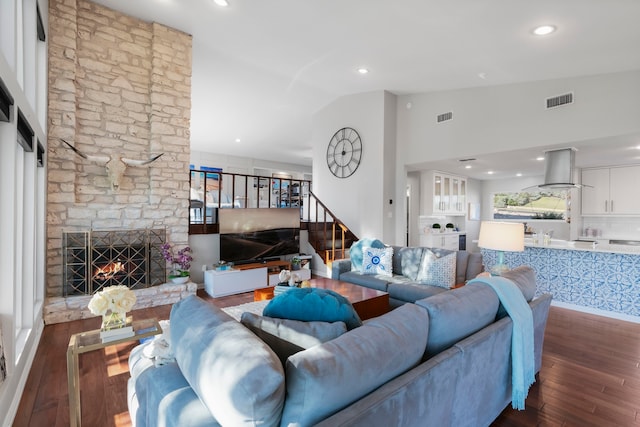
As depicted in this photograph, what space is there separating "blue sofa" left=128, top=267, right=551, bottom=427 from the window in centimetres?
750

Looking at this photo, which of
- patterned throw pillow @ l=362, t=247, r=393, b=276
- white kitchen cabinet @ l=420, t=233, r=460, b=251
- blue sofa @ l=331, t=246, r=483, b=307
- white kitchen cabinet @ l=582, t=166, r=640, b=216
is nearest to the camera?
blue sofa @ l=331, t=246, r=483, b=307

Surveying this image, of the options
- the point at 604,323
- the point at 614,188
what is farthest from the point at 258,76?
the point at 614,188

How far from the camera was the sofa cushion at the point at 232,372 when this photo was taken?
87 cm

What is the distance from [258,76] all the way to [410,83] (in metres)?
2.74

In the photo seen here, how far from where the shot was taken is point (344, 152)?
677 centimetres

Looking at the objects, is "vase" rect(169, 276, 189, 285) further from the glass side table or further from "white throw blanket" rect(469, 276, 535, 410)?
"white throw blanket" rect(469, 276, 535, 410)

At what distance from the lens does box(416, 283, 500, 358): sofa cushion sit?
1.53 metres

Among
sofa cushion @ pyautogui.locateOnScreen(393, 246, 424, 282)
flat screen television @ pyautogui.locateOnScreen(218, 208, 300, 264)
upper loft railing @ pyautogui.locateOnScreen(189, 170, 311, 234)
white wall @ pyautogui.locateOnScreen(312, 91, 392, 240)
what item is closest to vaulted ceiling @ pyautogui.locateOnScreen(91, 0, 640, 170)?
white wall @ pyautogui.locateOnScreen(312, 91, 392, 240)

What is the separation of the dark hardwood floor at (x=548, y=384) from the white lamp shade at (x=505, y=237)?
41.5 inches

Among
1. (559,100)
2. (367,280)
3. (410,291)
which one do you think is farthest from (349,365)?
(559,100)

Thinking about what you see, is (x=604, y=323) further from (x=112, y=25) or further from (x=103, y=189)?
(x=112, y=25)

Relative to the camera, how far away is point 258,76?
5.67 m

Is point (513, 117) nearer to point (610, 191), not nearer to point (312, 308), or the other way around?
point (610, 191)

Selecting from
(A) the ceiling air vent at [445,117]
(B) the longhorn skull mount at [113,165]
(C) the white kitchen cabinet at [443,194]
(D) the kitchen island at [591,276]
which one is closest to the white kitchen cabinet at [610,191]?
(D) the kitchen island at [591,276]
